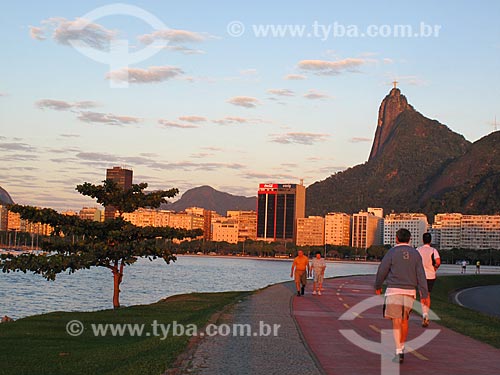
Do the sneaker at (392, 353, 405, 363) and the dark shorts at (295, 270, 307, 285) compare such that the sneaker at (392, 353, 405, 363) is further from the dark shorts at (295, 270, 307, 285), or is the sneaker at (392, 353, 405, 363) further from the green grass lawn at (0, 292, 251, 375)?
the dark shorts at (295, 270, 307, 285)

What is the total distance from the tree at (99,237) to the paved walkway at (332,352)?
1221cm

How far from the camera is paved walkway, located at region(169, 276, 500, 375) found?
35.5ft

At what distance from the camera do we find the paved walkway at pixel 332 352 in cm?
1083

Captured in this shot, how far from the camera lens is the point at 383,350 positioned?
42.1ft

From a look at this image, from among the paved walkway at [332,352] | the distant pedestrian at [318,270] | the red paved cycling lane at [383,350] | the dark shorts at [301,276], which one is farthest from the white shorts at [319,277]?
the paved walkway at [332,352]

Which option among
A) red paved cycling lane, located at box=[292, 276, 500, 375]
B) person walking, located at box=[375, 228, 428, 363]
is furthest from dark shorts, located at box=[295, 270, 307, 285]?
person walking, located at box=[375, 228, 428, 363]

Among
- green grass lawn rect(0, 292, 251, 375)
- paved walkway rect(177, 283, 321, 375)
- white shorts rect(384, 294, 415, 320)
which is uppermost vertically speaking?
white shorts rect(384, 294, 415, 320)

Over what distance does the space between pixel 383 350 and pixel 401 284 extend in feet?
6.17

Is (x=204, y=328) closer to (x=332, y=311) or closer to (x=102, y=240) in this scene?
(x=332, y=311)

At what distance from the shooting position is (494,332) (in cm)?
1666

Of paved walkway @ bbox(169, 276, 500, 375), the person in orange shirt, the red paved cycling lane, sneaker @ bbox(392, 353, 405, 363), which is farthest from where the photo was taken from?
the person in orange shirt

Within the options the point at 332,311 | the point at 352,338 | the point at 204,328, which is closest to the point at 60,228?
the point at 332,311

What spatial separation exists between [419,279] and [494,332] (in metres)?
6.09

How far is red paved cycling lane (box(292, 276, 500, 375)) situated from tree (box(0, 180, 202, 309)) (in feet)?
40.1
